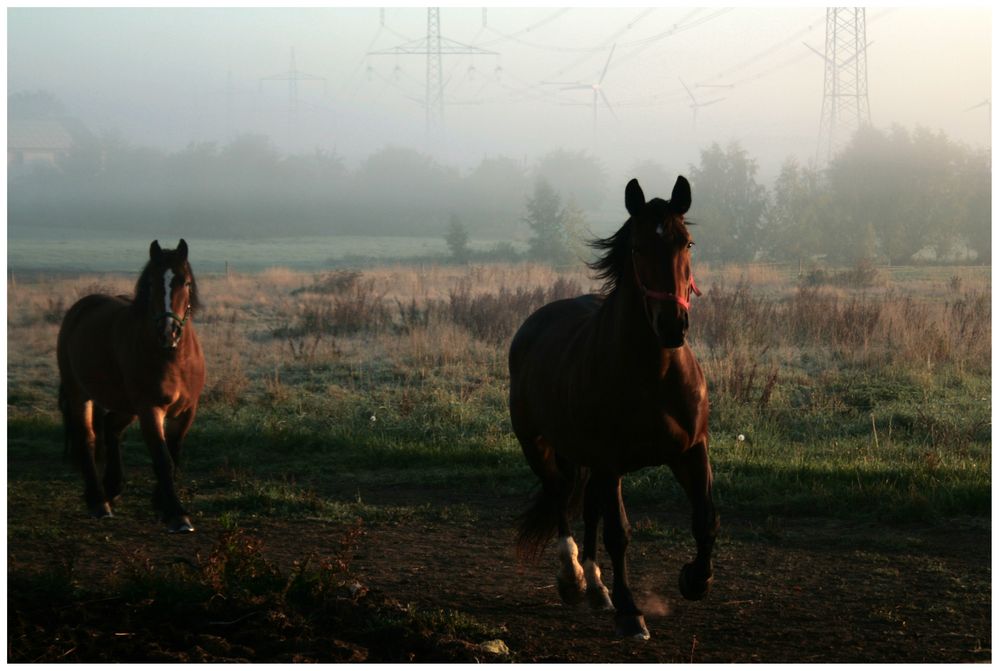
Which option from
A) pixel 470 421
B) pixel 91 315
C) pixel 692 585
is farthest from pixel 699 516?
pixel 470 421

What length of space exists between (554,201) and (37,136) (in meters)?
16.4

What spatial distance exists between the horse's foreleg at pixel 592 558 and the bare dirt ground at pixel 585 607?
132 mm

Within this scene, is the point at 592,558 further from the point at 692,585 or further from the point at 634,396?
the point at 634,396

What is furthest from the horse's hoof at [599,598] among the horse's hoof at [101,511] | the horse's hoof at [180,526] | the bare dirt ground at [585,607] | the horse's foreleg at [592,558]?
the horse's hoof at [101,511]

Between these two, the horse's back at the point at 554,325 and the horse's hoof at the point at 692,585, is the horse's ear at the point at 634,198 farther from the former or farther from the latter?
the horse's hoof at the point at 692,585

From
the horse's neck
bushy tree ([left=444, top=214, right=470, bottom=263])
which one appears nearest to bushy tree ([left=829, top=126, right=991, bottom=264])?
bushy tree ([left=444, top=214, right=470, bottom=263])

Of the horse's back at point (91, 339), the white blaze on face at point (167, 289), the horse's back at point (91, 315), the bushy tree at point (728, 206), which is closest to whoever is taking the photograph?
the white blaze on face at point (167, 289)

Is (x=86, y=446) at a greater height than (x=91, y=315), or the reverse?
(x=91, y=315)

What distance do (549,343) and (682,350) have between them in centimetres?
127

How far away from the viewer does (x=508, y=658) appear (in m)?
4.64

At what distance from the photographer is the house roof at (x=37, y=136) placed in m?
27.9

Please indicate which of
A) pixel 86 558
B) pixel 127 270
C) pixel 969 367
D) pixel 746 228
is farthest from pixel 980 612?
pixel 746 228

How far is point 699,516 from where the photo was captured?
5.02 metres

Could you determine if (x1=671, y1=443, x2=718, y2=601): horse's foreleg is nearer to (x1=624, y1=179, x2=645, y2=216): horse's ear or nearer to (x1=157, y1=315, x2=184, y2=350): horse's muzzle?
(x1=624, y1=179, x2=645, y2=216): horse's ear
